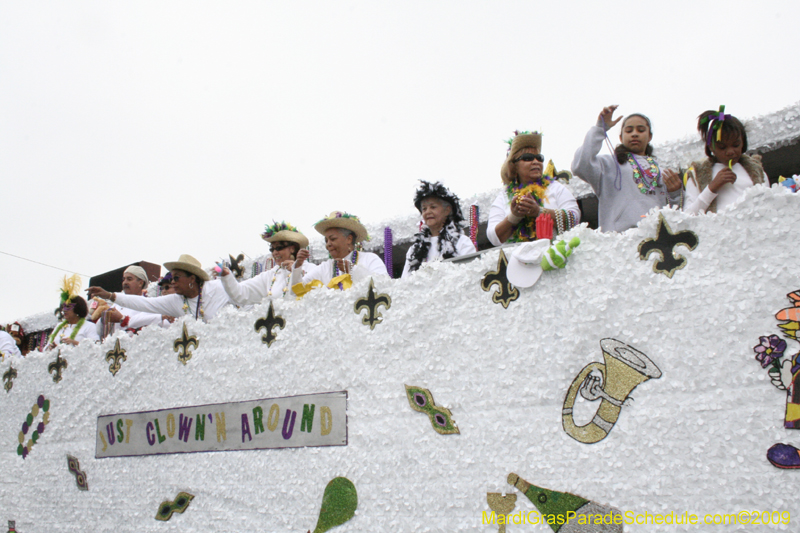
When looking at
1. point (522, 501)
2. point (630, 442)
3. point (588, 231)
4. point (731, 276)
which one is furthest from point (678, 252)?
point (522, 501)

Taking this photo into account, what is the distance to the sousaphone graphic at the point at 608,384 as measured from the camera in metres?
2.15

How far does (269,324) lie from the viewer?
3.37 metres

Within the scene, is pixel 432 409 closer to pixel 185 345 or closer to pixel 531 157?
pixel 531 157

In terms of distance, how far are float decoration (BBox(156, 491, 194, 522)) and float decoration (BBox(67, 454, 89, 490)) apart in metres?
0.88

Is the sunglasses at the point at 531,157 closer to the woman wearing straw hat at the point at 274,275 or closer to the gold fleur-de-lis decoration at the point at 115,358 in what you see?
the woman wearing straw hat at the point at 274,275

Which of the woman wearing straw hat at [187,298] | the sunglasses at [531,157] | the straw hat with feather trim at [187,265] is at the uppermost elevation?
the sunglasses at [531,157]

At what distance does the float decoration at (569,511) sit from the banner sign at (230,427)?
1.01m

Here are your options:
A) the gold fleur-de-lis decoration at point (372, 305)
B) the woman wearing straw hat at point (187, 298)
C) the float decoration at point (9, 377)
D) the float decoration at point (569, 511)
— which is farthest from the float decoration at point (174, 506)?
the float decoration at point (9, 377)

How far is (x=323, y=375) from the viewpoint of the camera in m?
3.06

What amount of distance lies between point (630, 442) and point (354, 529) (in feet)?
4.38

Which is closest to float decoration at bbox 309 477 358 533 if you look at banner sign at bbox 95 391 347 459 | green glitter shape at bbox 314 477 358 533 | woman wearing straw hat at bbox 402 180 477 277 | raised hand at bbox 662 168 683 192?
green glitter shape at bbox 314 477 358 533

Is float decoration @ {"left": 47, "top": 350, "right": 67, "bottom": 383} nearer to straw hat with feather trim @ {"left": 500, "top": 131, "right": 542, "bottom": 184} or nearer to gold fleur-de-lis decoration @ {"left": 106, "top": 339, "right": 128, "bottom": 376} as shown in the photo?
gold fleur-de-lis decoration @ {"left": 106, "top": 339, "right": 128, "bottom": 376}

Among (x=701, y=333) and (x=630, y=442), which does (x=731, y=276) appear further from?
(x=630, y=442)

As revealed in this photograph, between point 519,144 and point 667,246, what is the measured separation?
56.5 inches
